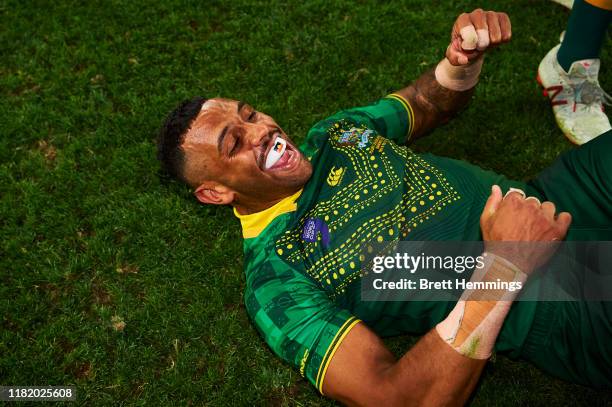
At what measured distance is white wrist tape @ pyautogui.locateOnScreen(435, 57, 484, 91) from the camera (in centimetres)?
386

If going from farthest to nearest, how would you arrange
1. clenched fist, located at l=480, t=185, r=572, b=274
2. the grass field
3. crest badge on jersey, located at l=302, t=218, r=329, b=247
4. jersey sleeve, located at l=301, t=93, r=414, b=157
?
the grass field
jersey sleeve, located at l=301, t=93, r=414, b=157
crest badge on jersey, located at l=302, t=218, r=329, b=247
clenched fist, located at l=480, t=185, r=572, b=274

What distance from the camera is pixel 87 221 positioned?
452 cm

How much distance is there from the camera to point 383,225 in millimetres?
3229

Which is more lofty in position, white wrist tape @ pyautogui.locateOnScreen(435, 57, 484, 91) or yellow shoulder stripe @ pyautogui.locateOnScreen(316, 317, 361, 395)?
white wrist tape @ pyautogui.locateOnScreen(435, 57, 484, 91)

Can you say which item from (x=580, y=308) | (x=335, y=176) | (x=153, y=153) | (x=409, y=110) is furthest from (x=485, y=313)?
(x=153, y=153)

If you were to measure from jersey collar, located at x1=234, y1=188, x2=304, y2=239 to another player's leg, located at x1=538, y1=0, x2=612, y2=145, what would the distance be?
2.44 meters

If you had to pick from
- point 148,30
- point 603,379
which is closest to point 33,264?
point 148,30

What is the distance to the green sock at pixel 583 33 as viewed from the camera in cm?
414

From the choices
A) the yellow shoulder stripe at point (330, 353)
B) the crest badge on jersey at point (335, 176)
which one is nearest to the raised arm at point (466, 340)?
the yellow shoulder stripe at point (330, 353)

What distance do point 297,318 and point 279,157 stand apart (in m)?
1.05

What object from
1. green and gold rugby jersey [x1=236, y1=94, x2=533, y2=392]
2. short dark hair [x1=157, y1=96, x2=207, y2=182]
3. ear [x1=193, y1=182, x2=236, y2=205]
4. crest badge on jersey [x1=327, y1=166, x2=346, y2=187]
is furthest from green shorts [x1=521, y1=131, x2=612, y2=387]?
short dark hair [x1=157, y1=96, x2=207, y2=182]

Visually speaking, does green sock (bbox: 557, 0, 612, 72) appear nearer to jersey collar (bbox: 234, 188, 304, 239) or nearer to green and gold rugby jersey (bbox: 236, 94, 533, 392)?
green and gold rugby jersey (bbox: 236, 94, 533, 392)

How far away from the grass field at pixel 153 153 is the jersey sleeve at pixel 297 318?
2.76ft

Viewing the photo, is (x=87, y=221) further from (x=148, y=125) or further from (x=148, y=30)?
(x=148, y=30)
